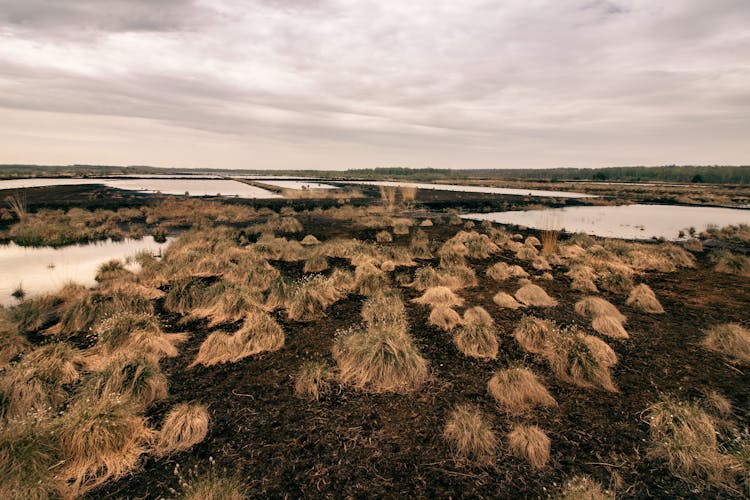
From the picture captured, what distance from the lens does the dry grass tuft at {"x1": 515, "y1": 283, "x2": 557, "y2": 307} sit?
1183cm

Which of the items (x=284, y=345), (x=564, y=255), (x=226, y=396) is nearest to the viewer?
(x=226, y=396)

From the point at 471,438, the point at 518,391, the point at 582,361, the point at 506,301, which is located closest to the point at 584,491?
the point at 471,438

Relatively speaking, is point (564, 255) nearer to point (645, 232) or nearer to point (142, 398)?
point (645, 232)

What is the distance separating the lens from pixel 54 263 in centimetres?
1800

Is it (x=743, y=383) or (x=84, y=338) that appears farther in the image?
(x=84, y=338)

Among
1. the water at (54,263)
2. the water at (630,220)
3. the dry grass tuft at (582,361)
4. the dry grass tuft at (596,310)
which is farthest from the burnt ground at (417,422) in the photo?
the water at (630,220)

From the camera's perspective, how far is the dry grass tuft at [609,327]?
9.39m

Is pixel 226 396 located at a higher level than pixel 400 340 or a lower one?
lower

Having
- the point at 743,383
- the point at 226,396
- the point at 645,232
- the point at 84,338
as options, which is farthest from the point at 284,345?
the point at 645,232

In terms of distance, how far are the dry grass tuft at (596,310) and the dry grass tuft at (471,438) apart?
6699 millimetres

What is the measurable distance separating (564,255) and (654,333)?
9915 mm

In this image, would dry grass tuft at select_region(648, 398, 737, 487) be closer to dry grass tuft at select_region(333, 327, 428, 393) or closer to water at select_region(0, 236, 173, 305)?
dry grass tuft at select_region(333, 327, 428, 393)

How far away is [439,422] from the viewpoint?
19.9ft

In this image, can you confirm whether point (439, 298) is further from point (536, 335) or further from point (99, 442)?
point (99, 442)
